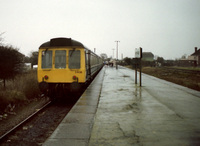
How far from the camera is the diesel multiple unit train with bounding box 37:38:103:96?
912cm

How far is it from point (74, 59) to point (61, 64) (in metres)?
0.67

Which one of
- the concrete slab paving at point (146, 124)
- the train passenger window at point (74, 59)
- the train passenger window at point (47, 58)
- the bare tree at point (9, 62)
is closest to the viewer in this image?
the concrete slab paving at point (146, 124)

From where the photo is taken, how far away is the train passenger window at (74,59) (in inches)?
364

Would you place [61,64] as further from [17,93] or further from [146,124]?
[146,124]

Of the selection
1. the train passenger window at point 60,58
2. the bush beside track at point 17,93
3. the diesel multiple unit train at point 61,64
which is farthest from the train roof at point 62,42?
the bush beside track at point 17,93

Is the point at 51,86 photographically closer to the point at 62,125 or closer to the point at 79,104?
the point at 79,104

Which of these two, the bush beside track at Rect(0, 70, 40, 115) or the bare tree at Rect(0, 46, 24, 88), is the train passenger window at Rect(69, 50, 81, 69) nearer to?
the bush beside track at Rect(0, 70, 40, 115)

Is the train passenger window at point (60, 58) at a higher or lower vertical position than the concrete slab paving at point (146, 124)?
higher

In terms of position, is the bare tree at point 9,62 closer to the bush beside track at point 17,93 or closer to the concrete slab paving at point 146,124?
the bush beside track at point 17,93

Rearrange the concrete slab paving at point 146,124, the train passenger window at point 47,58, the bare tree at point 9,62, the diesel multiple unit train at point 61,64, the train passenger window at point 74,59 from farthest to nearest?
the bare tree at point 9,62 < the train passenger window at point 47,58 < the train passenger window at point 74,59 < the diesel multiple unit train at point 61,64 < the concrete slab paving at point 146,124

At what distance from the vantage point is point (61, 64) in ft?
30.5

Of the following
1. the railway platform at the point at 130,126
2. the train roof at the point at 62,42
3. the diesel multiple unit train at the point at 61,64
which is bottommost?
the railway platform at the point at 130,126

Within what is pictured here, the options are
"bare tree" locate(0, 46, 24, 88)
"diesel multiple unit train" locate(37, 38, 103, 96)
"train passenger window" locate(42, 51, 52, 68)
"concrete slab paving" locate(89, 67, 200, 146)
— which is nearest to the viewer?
"concrete slab paving" locate(89, 67, 200, 146)

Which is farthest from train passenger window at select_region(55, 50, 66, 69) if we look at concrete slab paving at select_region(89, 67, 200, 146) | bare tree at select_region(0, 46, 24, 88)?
bare tree at select_region(0, 46, 24, 88)
